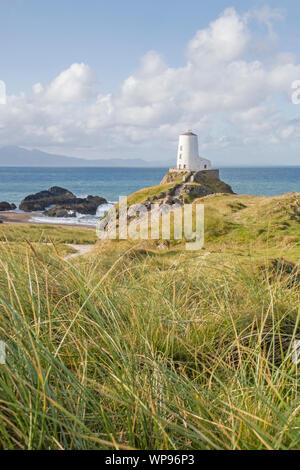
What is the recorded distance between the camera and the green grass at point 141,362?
5.30ft

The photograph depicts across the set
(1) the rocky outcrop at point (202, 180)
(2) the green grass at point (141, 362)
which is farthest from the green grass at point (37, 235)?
(1) the rocky outcrop at point (202, 180)

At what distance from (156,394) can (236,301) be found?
1837mm

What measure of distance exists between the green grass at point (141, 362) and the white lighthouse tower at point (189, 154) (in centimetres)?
4657

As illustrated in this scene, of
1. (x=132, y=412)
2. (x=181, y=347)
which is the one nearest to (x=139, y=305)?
(x=181, y=347)

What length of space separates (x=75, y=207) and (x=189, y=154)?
2018 cm

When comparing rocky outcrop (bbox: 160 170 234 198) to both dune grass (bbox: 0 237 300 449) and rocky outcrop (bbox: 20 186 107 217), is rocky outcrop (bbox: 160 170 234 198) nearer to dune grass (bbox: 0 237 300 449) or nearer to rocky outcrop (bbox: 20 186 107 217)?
rocky outcrop (bbox: 20 186 107 217)

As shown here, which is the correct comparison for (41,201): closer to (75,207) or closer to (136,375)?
(75,207)

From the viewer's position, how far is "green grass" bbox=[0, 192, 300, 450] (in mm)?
1614

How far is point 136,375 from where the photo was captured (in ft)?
6.61

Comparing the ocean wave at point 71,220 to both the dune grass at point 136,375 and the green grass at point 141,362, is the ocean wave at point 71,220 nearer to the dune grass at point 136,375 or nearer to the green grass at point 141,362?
the green grass at point 141,362

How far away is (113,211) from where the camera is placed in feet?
101

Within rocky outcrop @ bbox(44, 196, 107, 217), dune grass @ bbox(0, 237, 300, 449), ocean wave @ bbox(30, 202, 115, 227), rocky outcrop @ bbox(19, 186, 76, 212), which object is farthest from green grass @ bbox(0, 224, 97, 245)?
rocky outcrop @ bbox(19, 186, 76, 212)
